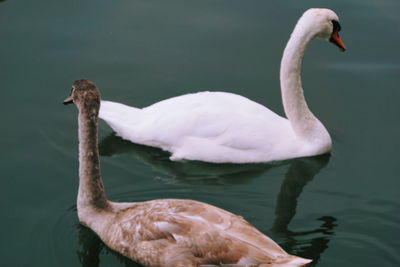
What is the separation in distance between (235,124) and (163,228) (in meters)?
2.07

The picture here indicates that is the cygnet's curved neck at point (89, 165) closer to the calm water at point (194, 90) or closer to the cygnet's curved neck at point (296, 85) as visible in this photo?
the calm water at point (194, 90)

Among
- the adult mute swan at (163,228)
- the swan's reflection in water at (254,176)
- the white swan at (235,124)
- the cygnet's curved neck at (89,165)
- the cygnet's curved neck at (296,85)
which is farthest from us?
the cygnet's curved neck at (296,85)

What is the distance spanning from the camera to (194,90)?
8.97 metres

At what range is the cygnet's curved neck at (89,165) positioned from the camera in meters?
6.18

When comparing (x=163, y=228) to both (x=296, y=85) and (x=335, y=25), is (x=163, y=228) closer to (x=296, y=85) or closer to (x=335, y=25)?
(x=296, y=85)

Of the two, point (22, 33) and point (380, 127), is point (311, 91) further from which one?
point (22, 33)

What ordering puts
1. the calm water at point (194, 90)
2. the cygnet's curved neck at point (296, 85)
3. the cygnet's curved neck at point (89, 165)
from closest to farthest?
the cygnet's curved neck at point (89, 165) → the calm water at point (194, 90) → the cygnet's curved neck at point (296, 85)

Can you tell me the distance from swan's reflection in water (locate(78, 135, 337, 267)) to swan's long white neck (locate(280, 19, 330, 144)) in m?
0.32

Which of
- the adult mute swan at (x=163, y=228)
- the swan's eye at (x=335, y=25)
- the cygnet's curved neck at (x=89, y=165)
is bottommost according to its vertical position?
the adult mute swan at (x=163, y=228)

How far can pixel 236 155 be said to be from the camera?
7.68 m

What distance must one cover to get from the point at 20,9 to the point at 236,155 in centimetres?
434

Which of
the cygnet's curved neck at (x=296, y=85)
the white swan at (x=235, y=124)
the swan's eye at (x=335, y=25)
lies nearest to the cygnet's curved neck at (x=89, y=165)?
the white swan at (x=235, y=124)

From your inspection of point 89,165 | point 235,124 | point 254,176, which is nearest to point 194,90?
point 235,124

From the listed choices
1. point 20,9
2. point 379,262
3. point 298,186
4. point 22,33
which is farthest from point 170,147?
point 20,9
